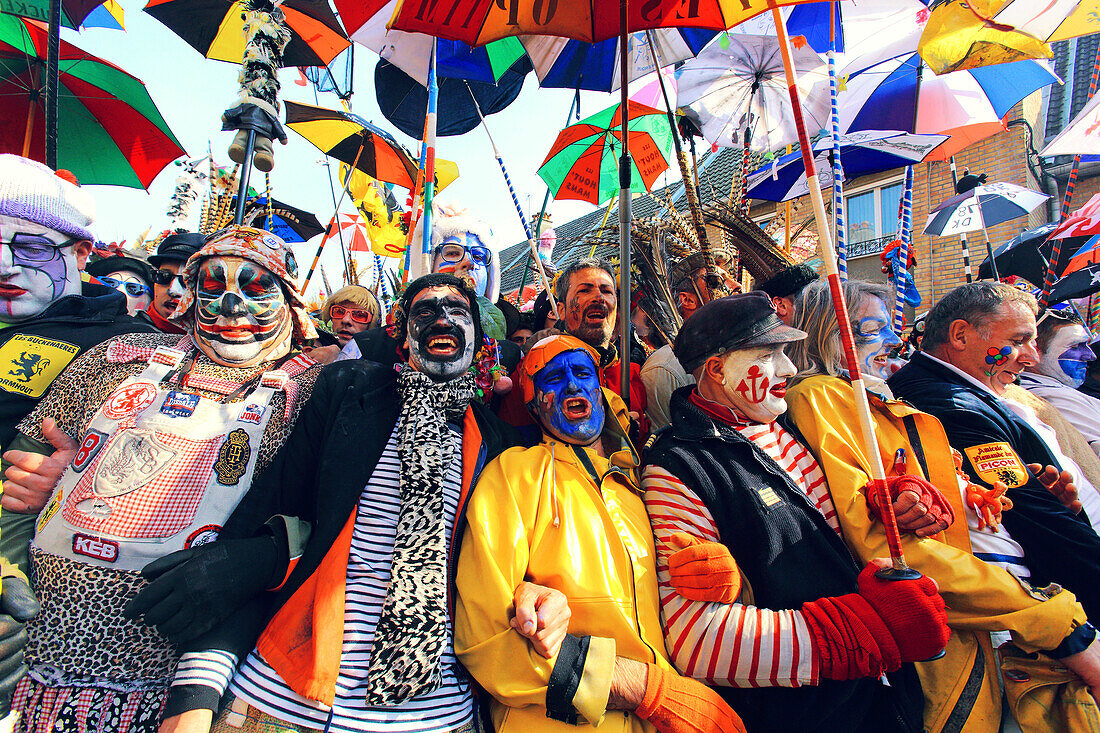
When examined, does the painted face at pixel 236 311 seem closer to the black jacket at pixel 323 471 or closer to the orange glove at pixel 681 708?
the black jacket at pixel 323 471

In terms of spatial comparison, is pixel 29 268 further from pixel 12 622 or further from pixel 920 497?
pixel 920 497

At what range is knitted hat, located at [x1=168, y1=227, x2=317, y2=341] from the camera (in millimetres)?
2297

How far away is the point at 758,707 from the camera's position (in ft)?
6.00

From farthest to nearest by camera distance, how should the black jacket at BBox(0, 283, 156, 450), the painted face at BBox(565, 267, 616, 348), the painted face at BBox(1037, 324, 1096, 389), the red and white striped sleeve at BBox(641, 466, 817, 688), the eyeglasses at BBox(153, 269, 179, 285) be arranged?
the painted face at BBox(1037, 324, 1096, 389), the eyeglasses at BBox(153, 269, 179, 285), the painted face at BBox(565, 267, 616, 348), the black jacket at BBox(0, 283, 156, 450), the red and white striped sleeve at BBox(641, 466, 817, 688)

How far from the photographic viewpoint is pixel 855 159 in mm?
6020

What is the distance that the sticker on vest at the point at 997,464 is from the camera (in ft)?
7.76

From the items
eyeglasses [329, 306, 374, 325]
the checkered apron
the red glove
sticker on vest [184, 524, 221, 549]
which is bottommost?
the red glove

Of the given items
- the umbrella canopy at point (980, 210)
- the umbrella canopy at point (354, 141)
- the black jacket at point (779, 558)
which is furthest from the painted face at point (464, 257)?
the umbrella canopy at point (980, 210)

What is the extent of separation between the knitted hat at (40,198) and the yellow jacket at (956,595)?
3.83m

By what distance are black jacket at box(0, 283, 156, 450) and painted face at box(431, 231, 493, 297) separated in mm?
1959

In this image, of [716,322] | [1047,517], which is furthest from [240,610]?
[1047,517]

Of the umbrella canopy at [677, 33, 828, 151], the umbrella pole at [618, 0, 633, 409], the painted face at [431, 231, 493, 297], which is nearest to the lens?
the umbrella pole at [618, 0, 633, 409]

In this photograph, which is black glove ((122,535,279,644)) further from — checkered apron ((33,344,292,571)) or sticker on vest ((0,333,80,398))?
sticker on vest ((0,333,80,398))

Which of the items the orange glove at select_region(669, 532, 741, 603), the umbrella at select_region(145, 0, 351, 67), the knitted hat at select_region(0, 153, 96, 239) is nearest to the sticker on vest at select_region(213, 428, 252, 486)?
the knitted hat at select_region(0, 153, 96, 239)
